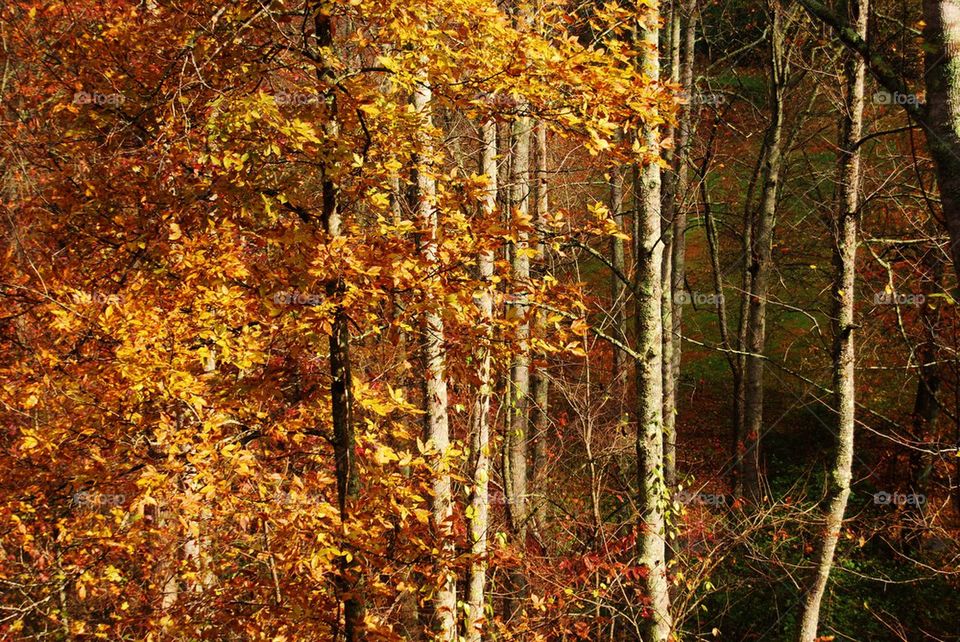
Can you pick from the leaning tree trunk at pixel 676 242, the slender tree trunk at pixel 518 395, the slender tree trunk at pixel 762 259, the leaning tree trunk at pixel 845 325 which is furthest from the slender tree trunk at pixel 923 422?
the slender tree trunk at pixel 518 395

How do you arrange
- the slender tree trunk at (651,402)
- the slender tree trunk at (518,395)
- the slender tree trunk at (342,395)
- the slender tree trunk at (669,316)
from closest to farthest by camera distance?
the slender tree trunk at (342,395), the slender tree trunk at (651,402), the slender tree trunk at (518,395), the slender tree trunk at (669,316)

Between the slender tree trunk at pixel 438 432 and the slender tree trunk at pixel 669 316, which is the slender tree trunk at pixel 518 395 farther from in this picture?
the slender tree trunk at pixel 669 316

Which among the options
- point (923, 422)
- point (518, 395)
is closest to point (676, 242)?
point (923, 422)

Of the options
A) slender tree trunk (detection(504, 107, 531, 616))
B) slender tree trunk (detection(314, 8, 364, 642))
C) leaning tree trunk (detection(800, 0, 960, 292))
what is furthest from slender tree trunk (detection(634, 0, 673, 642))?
leaning tree trunk (detection(800, 0, 960, 292))

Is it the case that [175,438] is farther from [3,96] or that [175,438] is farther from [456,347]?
[3,96]

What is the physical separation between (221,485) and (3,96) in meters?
12.3

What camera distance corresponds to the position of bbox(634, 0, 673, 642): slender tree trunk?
19.6 ft

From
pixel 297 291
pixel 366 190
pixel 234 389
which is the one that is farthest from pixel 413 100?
pixel 234 389

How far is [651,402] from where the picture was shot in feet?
20.1

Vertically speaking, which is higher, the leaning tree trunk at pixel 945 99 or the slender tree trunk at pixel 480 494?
the leaning tree trunk at pixel 945 99

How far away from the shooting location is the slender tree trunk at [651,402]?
19.6 feet

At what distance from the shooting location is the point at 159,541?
681 centimetres

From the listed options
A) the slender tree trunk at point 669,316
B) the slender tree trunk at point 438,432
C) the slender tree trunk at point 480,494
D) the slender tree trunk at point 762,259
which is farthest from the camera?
the slender tree trunk at point 762,259

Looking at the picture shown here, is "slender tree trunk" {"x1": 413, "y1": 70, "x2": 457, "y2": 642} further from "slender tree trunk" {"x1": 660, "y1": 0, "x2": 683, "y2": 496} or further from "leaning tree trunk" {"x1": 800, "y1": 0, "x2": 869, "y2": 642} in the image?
"leaning tree trunk" {"x1": 800, "y1": 0, "x2": 869, "y2": 642}
